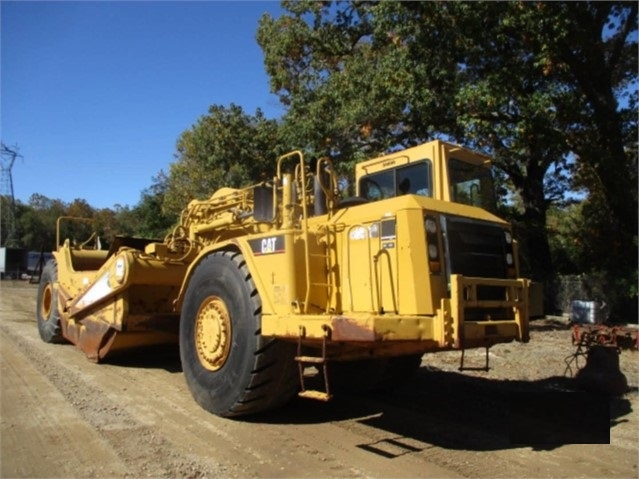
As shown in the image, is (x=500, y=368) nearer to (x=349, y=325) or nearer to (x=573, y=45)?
(x=349, y=325)

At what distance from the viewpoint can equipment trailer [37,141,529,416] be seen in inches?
180

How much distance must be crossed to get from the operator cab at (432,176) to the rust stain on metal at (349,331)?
1705 mm

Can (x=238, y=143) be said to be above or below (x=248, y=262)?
above

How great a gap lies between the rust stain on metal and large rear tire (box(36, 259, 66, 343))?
6.97 m

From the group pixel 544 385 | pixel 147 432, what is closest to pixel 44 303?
pixel 147 432

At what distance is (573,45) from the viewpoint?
1384cm

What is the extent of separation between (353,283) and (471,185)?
1.78m

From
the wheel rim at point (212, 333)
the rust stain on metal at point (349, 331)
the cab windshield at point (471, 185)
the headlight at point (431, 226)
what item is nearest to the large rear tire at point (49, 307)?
the wheel rim at point (212, 333)

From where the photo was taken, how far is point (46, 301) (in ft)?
35.0

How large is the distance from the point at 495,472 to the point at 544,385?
3741 millimetres

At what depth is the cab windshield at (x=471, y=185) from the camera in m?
5.66

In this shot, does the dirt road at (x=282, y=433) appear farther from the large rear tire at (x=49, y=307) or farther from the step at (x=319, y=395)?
the large rear tire at (x=49, y=307)

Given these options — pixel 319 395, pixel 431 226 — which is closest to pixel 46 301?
pixel 319 395

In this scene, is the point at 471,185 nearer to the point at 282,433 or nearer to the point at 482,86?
the point at 282,433
